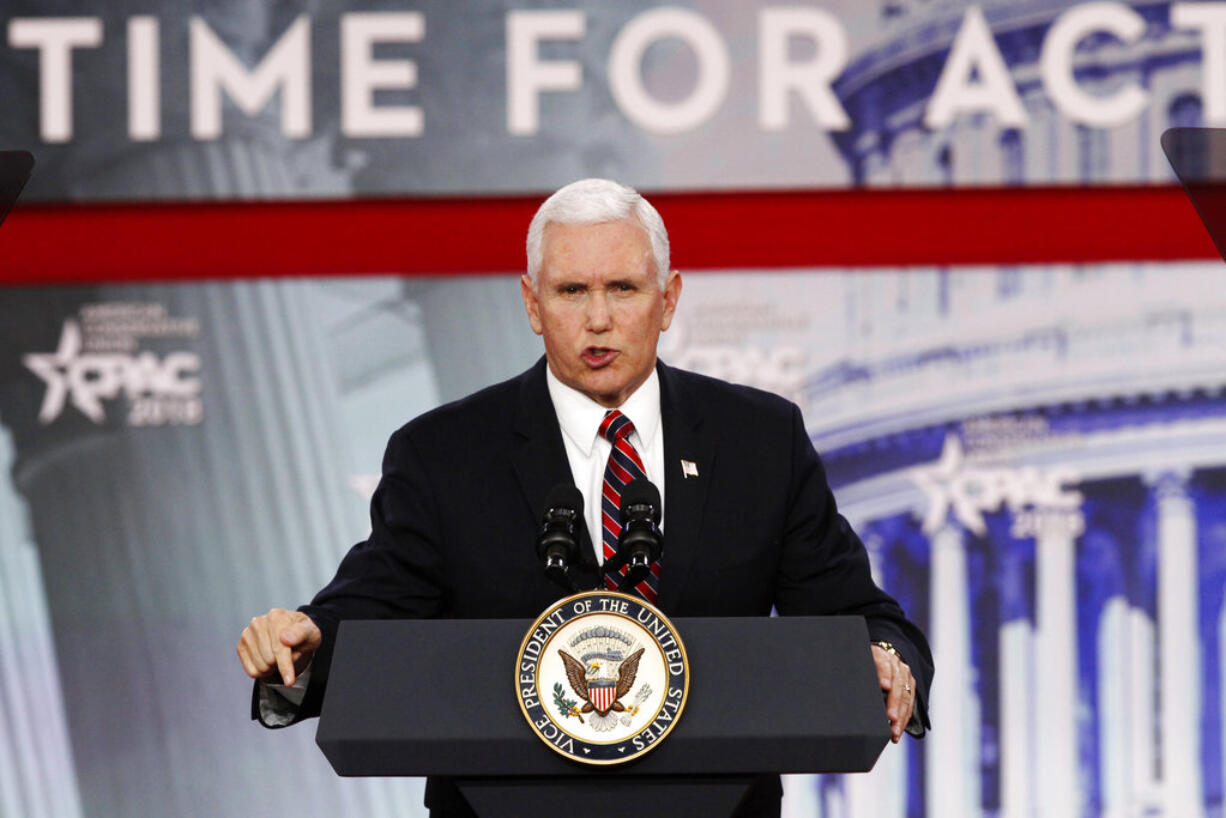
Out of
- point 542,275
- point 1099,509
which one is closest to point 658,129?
point 1099,509

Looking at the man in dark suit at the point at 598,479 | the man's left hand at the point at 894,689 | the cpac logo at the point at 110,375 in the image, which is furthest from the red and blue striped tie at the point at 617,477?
the cpac logo at the point at 110,375

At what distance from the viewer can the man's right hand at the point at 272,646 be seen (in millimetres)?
1841

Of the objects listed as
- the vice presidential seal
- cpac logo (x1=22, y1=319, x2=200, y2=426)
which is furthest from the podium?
cpac logo (x1=22, y1=319, x2=200, y2=426)

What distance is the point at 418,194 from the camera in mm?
4301

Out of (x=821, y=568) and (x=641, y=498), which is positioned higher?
(x=641, y=498)

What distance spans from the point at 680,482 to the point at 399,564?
411mm

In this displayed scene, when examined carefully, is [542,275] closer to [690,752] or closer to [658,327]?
[658,327]

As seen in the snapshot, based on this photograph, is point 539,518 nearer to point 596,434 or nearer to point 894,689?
point 596,434

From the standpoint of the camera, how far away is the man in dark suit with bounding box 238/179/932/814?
2.11 metres

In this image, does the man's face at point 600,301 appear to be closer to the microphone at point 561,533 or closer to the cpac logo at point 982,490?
the microphone at point 561,533

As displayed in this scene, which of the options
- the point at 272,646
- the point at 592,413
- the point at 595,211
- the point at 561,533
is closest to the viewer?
the point at 561,533

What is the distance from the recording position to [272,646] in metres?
1.85

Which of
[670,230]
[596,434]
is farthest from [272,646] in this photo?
[670,230]

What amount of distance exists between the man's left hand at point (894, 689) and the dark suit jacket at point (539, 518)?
5.7 inches
